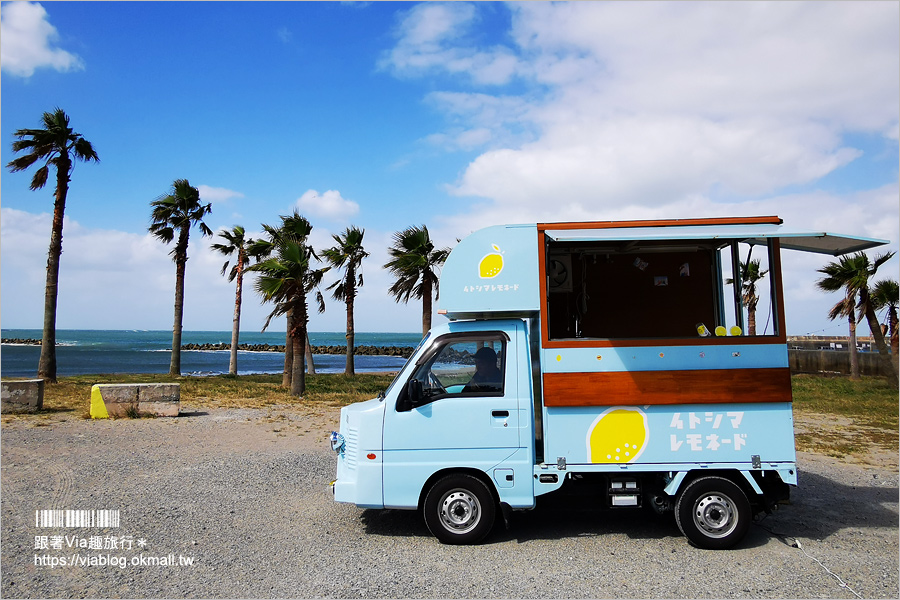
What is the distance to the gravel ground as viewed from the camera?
16.4 feet

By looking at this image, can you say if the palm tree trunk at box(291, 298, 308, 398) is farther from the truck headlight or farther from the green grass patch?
the green grass patch

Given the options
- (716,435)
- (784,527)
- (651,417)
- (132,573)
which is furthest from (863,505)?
(132,573)

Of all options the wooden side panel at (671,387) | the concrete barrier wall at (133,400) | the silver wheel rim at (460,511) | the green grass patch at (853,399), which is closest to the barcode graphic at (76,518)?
the silver wheel rim at (460,511)

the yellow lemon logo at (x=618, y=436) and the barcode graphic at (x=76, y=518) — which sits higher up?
the yellow lemon logo at (x=618, y=436)

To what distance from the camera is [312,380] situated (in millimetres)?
26188

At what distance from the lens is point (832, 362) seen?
112ft

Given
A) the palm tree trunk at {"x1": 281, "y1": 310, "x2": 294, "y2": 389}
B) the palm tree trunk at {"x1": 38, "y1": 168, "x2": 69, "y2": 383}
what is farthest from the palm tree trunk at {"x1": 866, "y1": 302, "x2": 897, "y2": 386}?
the palm tree trunk at {"x1": 38, "y1": 168, "x2": 69, "y2": 383}

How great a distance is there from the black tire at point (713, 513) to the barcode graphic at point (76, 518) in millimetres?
6190

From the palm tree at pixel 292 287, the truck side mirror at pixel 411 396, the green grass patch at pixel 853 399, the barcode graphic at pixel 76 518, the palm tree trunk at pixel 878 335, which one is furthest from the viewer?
the palm tree trunk at pixel 878 335

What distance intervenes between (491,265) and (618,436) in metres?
2.17

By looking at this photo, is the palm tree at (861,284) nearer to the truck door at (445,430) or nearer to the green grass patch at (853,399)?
the green grass patch at (853,399)

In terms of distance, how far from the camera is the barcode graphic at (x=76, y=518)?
21.6 ft

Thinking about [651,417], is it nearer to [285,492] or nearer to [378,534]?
[378,534]

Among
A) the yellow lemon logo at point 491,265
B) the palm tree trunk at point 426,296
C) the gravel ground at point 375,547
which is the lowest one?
the gravel ground at point 375,547
